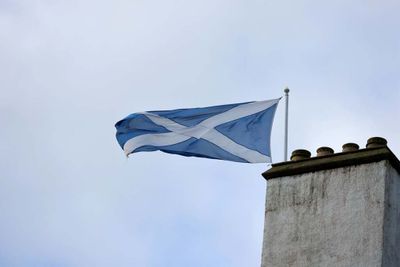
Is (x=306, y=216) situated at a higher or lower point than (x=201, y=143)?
lower

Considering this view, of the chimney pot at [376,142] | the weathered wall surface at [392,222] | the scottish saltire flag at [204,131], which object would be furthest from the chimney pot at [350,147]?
the scottish saltire flag at [204,131]

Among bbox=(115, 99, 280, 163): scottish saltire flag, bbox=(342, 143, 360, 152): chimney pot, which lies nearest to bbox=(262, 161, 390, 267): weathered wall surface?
bbox=(342, 143, 360, 152): chimney pot

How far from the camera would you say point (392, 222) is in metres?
12.5

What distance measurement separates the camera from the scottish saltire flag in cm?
1539

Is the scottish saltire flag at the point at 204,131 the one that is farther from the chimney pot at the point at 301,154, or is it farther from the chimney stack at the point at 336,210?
the chimney stack at the point at 336,210

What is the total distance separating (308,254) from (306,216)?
49 centimetres

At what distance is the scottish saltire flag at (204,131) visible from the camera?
15.4m

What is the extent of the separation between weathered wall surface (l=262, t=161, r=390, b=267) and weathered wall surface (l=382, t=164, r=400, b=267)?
0.04 ft

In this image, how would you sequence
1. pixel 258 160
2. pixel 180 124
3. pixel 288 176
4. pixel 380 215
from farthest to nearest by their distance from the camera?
pixel 180 124
pixel 258 160
pixel 288 176
pixel 380 215

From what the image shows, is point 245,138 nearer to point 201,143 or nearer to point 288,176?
point 201,143

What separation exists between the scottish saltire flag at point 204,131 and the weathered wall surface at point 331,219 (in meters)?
1.98

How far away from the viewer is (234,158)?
597 inches

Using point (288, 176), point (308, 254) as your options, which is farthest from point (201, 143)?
point (308, 254)

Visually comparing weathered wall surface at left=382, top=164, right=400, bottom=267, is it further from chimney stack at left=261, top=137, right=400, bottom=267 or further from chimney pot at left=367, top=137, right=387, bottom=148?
chimney pot at left=367, top=137, right=387, bottom=148
